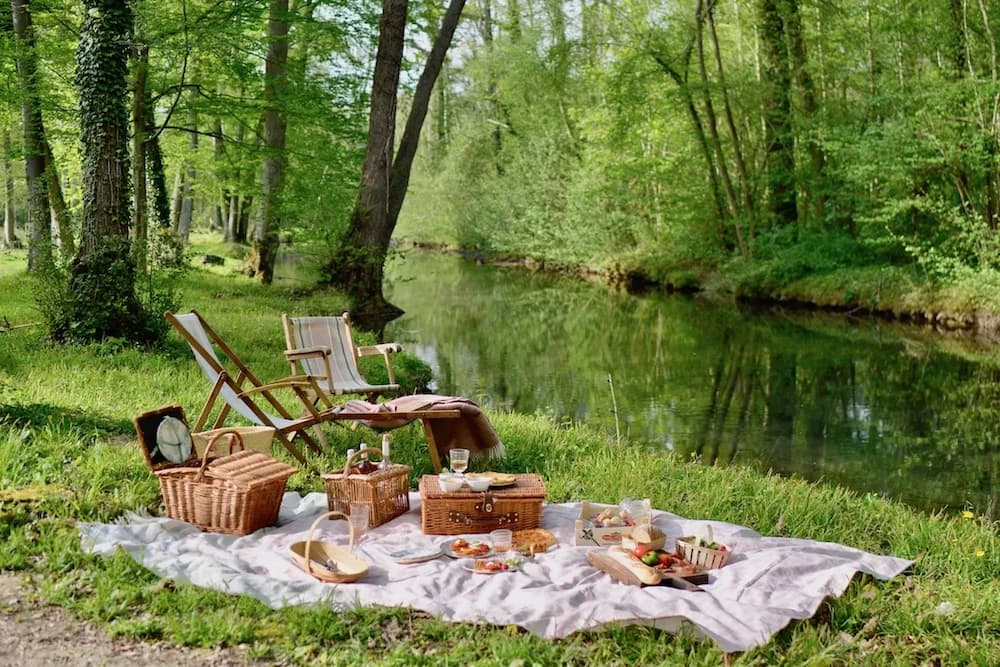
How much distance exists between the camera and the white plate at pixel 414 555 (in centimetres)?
368

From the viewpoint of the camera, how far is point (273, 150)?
41.7 ft

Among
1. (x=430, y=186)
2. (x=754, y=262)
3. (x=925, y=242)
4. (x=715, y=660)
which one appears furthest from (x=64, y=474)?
(x=430, y=186)

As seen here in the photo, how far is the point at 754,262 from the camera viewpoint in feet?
58.4

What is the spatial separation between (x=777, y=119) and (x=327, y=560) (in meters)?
16.1

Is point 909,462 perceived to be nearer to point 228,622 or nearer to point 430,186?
point 228,622

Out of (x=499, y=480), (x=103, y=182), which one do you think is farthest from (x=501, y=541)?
(x=103, y=182)

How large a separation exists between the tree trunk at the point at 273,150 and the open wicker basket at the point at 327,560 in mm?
9399

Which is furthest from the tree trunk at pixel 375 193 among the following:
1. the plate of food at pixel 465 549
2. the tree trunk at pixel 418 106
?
the plate of food at pixel 465 549

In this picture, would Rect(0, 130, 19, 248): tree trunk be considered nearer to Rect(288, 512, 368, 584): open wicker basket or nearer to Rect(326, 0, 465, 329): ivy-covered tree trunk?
Rect(326, 0, 465, 329): ivy-covered tree trunk

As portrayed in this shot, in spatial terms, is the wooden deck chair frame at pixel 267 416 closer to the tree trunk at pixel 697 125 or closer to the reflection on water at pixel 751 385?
the reflection on water at pixel 751 385

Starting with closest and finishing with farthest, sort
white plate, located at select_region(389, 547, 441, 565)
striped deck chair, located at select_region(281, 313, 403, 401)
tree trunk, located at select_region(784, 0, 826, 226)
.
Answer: white plate, located at select_region(389, 547, 441, 565), striped deck chair, located at select_region(281, 313, 403, 401), tree trunk, located at select_region(784, 0, 826, 226)

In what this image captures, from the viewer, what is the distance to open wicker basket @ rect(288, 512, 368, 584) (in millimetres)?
3461

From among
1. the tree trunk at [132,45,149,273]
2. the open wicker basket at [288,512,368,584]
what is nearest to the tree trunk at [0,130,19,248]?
the tree trunk at [132,45,149,273]

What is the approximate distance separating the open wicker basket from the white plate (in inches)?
6.7
